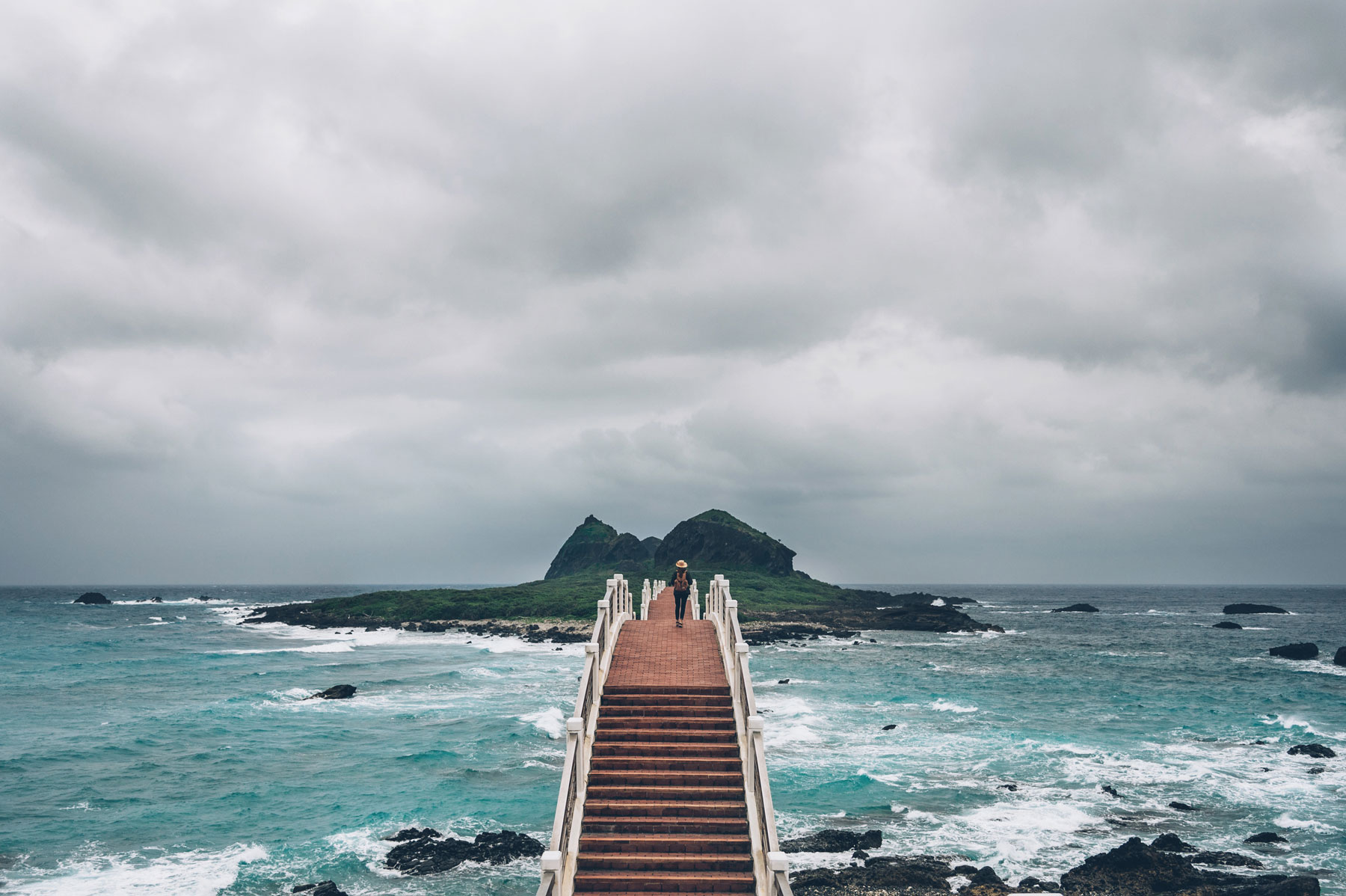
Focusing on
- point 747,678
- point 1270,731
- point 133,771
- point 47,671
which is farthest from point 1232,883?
point 47,671

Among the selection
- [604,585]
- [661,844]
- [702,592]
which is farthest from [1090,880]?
[604,585]

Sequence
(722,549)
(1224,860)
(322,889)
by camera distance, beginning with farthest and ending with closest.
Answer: (722,549) < (1224,860) < (322,889)

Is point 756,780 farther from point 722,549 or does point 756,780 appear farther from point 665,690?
point 722,549

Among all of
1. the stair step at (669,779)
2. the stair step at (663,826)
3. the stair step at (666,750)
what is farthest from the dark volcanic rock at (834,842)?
the stair step at (663,826)

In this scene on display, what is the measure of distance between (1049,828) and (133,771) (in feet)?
93.8

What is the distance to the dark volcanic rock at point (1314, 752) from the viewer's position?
2962 cm

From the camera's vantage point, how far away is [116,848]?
66.5 ft

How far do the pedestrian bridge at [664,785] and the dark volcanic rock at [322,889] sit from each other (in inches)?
316

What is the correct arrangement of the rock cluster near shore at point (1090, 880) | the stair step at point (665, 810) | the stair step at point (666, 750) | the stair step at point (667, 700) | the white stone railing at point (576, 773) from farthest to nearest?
the rock cluster near shore at point (1090, 880), the stair step at point (667, 700), the stair step at point (666, 750), the stair step at point (665, 810), the white stone railing at point (576, 773)

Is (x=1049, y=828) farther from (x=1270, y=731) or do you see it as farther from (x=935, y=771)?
(x=1270, y=731)

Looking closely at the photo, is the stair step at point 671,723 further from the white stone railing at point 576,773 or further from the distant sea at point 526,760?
the distant sea at point 526,760

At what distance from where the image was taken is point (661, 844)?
477 inches

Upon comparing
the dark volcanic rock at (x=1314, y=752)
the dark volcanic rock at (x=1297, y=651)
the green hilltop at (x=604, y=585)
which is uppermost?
the green hilltop at (x=604, y=585)

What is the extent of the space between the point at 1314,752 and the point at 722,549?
296 feet
